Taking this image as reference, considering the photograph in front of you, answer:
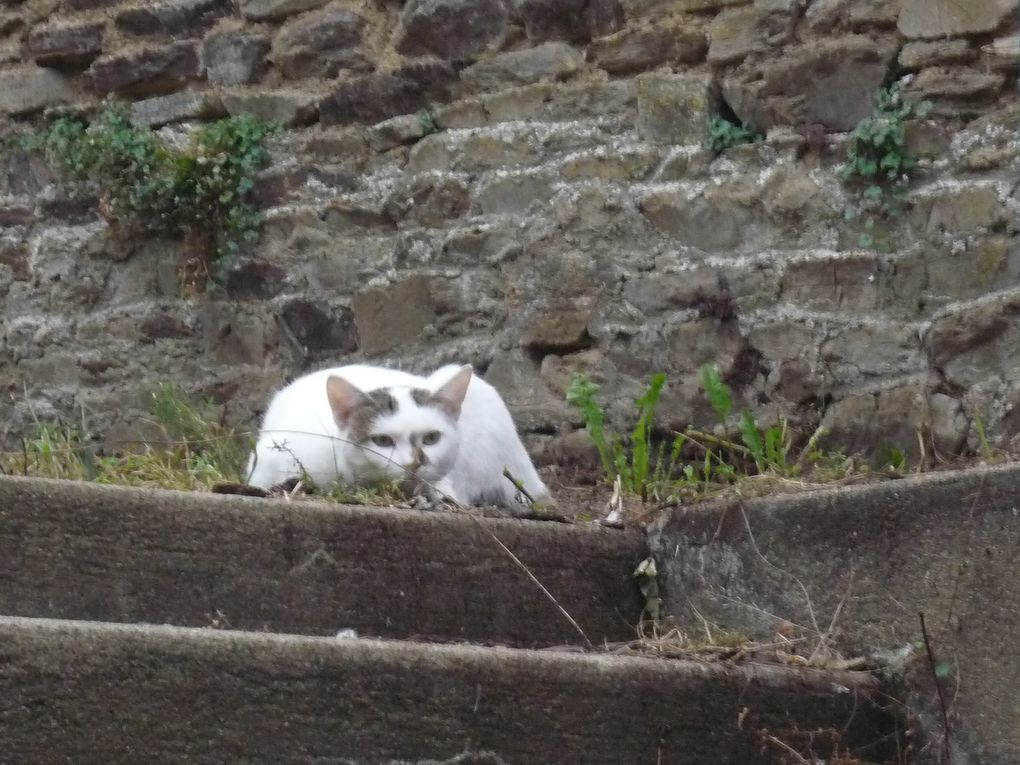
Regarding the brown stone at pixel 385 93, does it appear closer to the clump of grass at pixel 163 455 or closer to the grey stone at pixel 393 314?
the grey stone at pixel 393 314

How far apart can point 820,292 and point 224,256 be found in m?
2.34

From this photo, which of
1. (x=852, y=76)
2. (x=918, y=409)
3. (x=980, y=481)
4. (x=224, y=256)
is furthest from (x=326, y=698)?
(x=224, y=256)

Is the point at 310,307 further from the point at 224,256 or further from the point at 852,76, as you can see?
the point at 852,76

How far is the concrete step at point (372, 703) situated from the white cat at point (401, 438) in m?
1.32

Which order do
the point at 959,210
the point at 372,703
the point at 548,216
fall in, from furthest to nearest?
the point at 548,216
the point at 959,210
the point at 372,703

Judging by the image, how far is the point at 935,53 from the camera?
4090 mm

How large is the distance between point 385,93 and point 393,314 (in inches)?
33.4

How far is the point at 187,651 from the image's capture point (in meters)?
1.82

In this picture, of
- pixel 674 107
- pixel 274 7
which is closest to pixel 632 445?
pixel 674 107

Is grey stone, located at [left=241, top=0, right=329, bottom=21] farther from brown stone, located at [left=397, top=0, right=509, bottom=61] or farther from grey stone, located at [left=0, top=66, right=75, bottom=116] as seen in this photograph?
grey stone, located at [left=0, top=66, right=75, bottom=116]

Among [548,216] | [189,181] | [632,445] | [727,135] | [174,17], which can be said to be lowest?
[632,445]

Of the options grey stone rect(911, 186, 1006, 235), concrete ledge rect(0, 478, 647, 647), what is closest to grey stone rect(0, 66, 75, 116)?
grey stone rect(911, 186, 1006, 235)

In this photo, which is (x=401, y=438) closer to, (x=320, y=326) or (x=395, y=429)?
(x=395, y=429)

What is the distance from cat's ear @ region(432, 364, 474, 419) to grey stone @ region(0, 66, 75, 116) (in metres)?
2.95
